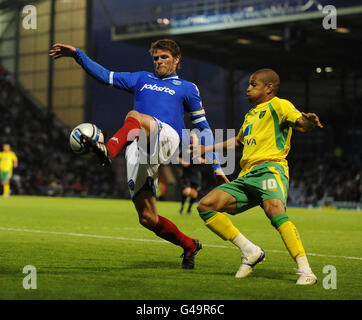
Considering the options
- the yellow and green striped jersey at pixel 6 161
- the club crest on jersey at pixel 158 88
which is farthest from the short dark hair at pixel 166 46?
the yellow and green striped jersey at pixel 6 161

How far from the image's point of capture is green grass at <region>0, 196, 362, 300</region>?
4.77 meters

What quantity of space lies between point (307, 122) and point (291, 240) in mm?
963

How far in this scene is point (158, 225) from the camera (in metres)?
6.41

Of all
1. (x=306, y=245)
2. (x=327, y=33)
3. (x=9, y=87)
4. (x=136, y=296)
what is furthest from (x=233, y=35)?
(x=136, y=296)

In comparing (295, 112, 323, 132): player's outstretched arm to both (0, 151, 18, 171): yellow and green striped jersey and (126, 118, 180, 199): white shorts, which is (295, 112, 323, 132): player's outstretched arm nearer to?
(126, 118, 180, 199): white shorts

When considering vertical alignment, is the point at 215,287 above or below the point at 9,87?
below

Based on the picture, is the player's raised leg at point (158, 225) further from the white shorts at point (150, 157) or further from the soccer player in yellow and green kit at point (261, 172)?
the soccer player in yellow and green kit at point (261, 172)

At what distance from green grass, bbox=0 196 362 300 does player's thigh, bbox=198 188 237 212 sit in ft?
1.94

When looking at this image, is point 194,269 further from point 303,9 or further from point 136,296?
point 303,9

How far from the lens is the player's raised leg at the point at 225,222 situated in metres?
5.72

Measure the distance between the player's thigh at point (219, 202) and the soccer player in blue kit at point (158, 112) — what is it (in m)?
0.50

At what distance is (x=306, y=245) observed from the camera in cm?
920

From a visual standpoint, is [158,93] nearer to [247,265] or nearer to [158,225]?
[158,225]
